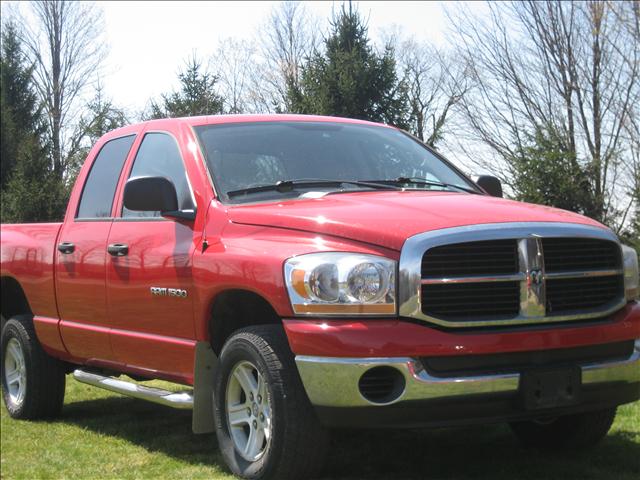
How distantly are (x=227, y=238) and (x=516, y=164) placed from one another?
1526cm

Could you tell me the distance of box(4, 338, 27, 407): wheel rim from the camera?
7.14 meters

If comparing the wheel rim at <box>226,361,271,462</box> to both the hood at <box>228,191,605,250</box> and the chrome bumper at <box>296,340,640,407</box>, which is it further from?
the hood at <box>228,191,605,250</box>

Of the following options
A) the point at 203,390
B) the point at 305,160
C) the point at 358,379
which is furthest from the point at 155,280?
the point at 358,379

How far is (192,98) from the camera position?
14.7 meters

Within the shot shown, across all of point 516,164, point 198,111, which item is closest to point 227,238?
point 198,111

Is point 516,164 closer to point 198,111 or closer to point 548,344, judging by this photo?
point 198,111

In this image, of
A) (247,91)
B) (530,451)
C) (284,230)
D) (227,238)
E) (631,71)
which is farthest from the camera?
(631,71)

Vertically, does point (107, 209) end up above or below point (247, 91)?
below

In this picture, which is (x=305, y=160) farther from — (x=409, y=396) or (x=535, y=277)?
(x=409, y=396)

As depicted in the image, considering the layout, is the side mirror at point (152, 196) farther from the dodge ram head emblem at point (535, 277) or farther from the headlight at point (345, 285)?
the dodge ram head emblem at point (535, 277)

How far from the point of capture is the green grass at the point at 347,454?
488cm

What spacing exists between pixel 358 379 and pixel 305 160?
176cm

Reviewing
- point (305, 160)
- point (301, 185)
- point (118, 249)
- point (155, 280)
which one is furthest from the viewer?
point (118, 249)

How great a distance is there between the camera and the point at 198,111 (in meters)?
13.6
